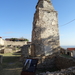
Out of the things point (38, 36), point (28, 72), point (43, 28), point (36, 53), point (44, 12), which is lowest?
point (28, 72)

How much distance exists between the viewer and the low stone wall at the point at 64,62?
20.0 feet

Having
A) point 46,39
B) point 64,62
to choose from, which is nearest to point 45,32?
point 46,39

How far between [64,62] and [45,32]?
3.09 meters

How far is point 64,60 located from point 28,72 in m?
3.31

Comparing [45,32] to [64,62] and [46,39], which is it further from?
[64,62]

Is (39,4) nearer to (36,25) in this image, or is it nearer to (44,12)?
(44,12)

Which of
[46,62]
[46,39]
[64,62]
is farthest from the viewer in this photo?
[46,39]

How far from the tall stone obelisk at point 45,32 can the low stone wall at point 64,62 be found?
3.26 ft

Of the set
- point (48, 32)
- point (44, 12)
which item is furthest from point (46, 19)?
point (48, 32)

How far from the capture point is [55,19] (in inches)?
Answer: 331

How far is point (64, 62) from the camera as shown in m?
6.81

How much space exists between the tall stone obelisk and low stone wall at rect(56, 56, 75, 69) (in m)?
0.99

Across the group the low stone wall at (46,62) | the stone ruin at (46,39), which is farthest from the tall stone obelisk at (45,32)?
the low stone wall at (46,62)

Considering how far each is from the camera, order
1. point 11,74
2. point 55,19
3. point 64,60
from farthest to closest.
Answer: point 55,19, point 64,60, point 11,74
